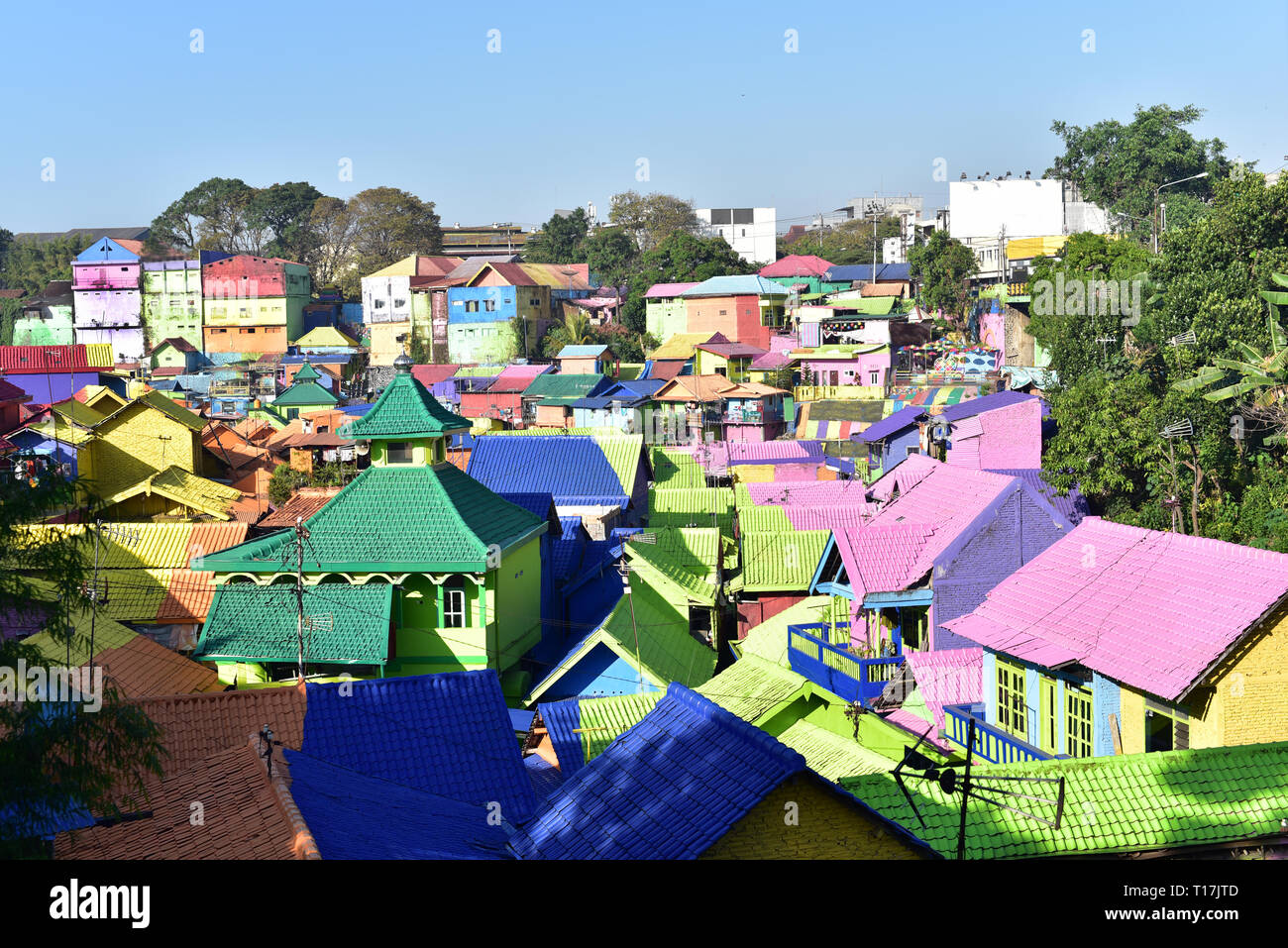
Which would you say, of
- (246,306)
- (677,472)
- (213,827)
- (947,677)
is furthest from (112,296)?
(213,827)

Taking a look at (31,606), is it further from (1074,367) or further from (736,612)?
(1074,367)

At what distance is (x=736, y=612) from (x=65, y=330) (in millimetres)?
61828

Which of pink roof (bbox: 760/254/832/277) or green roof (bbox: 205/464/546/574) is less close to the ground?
pink roof (bbox: 760/254/832/277)

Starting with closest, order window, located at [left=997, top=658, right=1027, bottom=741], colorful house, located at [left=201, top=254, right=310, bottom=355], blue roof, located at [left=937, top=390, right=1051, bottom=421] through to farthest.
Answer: window, located at [left=997, top=658, right=1027, bottom=741]
blue roof, located at [left=937, top=390, right=1051, bottom=421]
colorful house, located at [left=201, top=254, right=310, bottom=355]

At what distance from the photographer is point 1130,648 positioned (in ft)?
35.1

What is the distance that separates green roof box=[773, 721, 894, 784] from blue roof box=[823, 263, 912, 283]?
2311 inches

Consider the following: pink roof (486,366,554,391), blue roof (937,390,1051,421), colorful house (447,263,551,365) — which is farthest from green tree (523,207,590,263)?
blue roof (937,390,1051,421)

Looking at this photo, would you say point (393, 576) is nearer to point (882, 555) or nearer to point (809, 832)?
point (882, 555)

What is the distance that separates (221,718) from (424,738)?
182 cm

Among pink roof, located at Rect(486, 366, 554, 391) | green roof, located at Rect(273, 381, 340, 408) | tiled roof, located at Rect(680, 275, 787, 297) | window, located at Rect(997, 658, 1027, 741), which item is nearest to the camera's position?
window, located at Rect(997, 658, 1027, 741)

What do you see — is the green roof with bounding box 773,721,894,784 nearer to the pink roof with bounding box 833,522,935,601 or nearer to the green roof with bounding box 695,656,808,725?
the green roof with bounding box 695,656,808,725

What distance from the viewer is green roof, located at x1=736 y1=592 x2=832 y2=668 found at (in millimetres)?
17984
